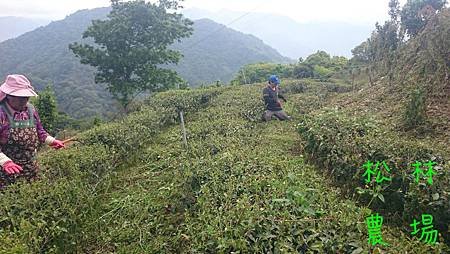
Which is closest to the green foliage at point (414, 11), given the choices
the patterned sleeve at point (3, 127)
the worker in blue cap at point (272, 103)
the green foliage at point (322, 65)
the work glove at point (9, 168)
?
the green foliage at point (322, 65)

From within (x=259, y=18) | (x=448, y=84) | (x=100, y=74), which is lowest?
(x=100, y=74)

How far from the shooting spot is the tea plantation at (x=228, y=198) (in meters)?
3.06

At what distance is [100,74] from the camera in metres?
22.3

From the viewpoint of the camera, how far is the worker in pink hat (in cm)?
413

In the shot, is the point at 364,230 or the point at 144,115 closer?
the point at 364,230

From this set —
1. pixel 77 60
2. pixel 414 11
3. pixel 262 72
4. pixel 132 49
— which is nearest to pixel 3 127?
pixel 414 11

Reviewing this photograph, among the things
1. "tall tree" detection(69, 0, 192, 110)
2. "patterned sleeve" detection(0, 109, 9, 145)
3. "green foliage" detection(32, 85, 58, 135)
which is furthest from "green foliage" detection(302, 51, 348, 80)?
"patterned sleeve" detection(0, 109, 9, 145)

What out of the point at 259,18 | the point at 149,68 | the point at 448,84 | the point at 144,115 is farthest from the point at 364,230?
the point at 259,18

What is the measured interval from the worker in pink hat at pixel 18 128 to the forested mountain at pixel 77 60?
2971 cm

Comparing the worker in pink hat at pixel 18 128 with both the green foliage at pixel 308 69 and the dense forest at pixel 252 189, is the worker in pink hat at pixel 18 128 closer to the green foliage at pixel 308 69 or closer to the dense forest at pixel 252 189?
the dense forest at pixel 252 189

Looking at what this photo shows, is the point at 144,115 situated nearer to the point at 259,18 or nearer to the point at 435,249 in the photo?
the point at 435,249

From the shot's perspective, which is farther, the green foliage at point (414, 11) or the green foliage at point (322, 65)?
the green foliage at point (322, 65)

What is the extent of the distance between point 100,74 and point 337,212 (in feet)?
69.8

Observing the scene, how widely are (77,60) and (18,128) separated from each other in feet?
168
